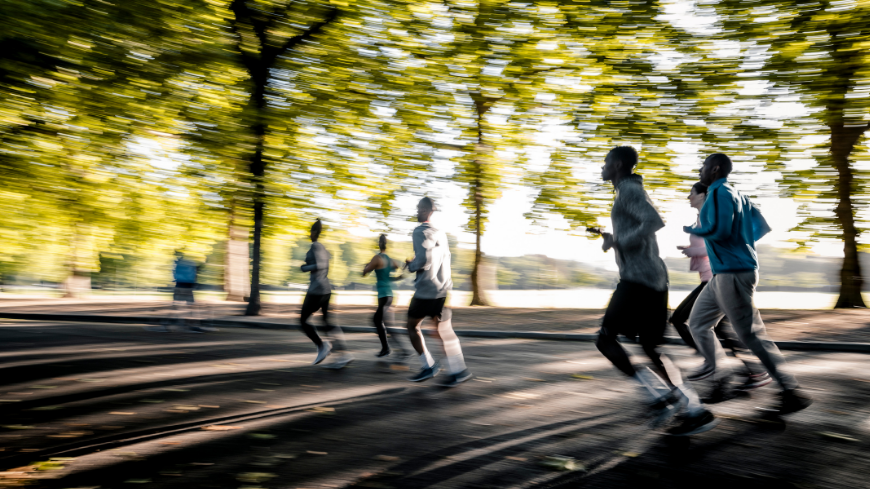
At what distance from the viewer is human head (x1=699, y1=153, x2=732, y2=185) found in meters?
5.21

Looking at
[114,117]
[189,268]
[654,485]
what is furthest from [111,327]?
[654,485]

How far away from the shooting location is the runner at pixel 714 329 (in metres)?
6.24

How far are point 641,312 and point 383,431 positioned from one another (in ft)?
6.71

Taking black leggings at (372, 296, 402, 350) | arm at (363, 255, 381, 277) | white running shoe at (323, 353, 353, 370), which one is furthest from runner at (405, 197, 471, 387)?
black leggings at (372, 296, 402, 350)

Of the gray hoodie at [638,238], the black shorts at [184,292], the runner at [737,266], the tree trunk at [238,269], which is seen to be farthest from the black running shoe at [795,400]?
the tree trunk at [238,269]

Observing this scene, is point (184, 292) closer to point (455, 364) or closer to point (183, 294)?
point (183, 294)

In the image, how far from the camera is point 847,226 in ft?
62.6

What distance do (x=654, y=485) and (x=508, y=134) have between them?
16.1 metres

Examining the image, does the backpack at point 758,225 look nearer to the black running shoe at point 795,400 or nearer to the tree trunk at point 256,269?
the black running shoe at point 795,400

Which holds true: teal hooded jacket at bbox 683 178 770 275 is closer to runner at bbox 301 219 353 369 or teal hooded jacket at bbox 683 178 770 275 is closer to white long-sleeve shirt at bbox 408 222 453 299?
white long-sleeve shirt at bbox 408 222 453 299

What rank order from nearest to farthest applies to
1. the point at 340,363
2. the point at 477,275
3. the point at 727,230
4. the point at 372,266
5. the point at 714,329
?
1. the point at 727,230
2. the point at 714,329
3. the point at 372,266
4. the point at 340,363
5. the point at 477,275

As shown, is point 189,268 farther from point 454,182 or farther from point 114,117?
point 454,182

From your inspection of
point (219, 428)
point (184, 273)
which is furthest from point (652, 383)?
point (184, 273)

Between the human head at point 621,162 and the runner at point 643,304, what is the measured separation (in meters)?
0.08
